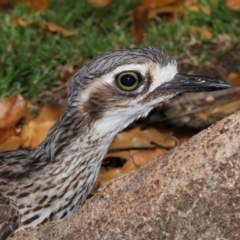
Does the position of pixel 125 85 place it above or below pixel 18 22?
above

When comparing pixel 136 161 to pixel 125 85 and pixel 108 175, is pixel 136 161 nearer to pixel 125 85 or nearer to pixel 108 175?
pixel 108 175

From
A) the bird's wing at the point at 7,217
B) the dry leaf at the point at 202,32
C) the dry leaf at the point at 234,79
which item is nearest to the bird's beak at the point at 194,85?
the bird's wing at the point at 7,217

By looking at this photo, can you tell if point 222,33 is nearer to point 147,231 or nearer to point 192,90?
point 192,90

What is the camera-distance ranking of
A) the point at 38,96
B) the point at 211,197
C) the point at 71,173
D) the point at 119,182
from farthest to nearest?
the point at 38,96 → the point at 71,173 → the point at 119,182 → the point at 211,197

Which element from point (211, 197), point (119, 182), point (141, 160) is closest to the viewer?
point (211, 197)

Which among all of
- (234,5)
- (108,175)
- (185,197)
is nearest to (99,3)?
(234,5)

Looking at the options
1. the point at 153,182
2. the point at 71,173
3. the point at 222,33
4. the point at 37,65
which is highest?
the point at 153,182

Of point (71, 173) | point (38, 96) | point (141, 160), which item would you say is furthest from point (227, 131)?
point (38, 96)
